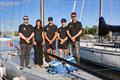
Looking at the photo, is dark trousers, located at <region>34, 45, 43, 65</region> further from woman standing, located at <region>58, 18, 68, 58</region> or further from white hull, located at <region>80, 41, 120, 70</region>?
white hull, located at <region>80, 41, 120, 70</region>

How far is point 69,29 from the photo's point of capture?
9.45 metres

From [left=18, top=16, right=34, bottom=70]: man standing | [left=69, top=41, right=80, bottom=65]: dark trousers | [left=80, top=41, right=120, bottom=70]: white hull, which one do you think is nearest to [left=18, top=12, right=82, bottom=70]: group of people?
[left=18, top=16, right=34, bottom=70]: man standing

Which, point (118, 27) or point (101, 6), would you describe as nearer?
point (118, 27)

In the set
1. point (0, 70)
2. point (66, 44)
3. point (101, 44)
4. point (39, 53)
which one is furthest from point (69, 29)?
point (0, 70)

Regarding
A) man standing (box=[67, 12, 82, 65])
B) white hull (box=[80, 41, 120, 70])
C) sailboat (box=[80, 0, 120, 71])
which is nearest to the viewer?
sailboat (box=[80, 0, 120, 71])

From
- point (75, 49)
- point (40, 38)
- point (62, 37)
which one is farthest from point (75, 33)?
point (40, 38)

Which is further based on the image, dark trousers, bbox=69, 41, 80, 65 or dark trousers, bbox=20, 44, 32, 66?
dark trousers, bbox=20, 44, 32, 66

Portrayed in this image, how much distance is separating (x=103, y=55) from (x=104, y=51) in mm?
603

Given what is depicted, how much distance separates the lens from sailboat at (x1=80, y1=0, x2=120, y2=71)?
839 cm

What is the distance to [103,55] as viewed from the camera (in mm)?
10117

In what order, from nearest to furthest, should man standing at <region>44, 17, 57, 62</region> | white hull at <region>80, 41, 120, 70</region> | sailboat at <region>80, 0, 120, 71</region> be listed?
sailboat at <region>80, 0, 120, 71</region> → white hull at <region>80, 41, 120, 70</region> → man standing at <region>44, 17, 57, 62</region>

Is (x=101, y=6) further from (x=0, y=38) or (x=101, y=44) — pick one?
(x=0, y=38)

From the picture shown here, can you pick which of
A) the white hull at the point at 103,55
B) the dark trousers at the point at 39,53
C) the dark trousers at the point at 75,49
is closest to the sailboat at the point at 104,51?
the white hull at the point at 103,55

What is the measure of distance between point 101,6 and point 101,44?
4.51ft
